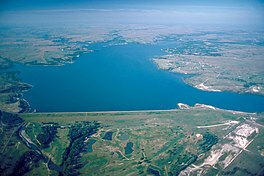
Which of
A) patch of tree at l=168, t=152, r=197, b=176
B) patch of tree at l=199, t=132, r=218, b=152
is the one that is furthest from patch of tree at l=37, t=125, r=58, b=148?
patch of tree at l=199, t=132, r=218, b=152

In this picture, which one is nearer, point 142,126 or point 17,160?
point 17,160

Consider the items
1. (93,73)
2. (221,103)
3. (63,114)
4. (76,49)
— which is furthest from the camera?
(76,49)

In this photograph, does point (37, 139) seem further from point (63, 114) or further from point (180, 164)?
point (180, 164)

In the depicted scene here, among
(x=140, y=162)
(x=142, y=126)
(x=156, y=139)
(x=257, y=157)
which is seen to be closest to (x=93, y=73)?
(x=142, y=126)

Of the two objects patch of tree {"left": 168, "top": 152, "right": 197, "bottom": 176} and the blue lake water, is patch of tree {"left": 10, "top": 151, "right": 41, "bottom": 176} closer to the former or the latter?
the blue lake water

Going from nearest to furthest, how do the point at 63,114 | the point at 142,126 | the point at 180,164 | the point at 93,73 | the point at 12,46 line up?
the point at 180,164 < the point at 142,126 < the point at 63,114 < the point at 93,73 < the point at 12,46

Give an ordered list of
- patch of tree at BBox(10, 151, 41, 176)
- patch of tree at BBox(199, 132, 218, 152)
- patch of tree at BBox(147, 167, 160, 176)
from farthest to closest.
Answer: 1. patch of tree at BBox(199, 132, 218, 152)
2. patch of tree at BBox(147, 167, 160, 176)
3. patch of tree at BBox(10, 151, 41, 176)

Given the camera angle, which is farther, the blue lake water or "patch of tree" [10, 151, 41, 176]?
the blue lake water
